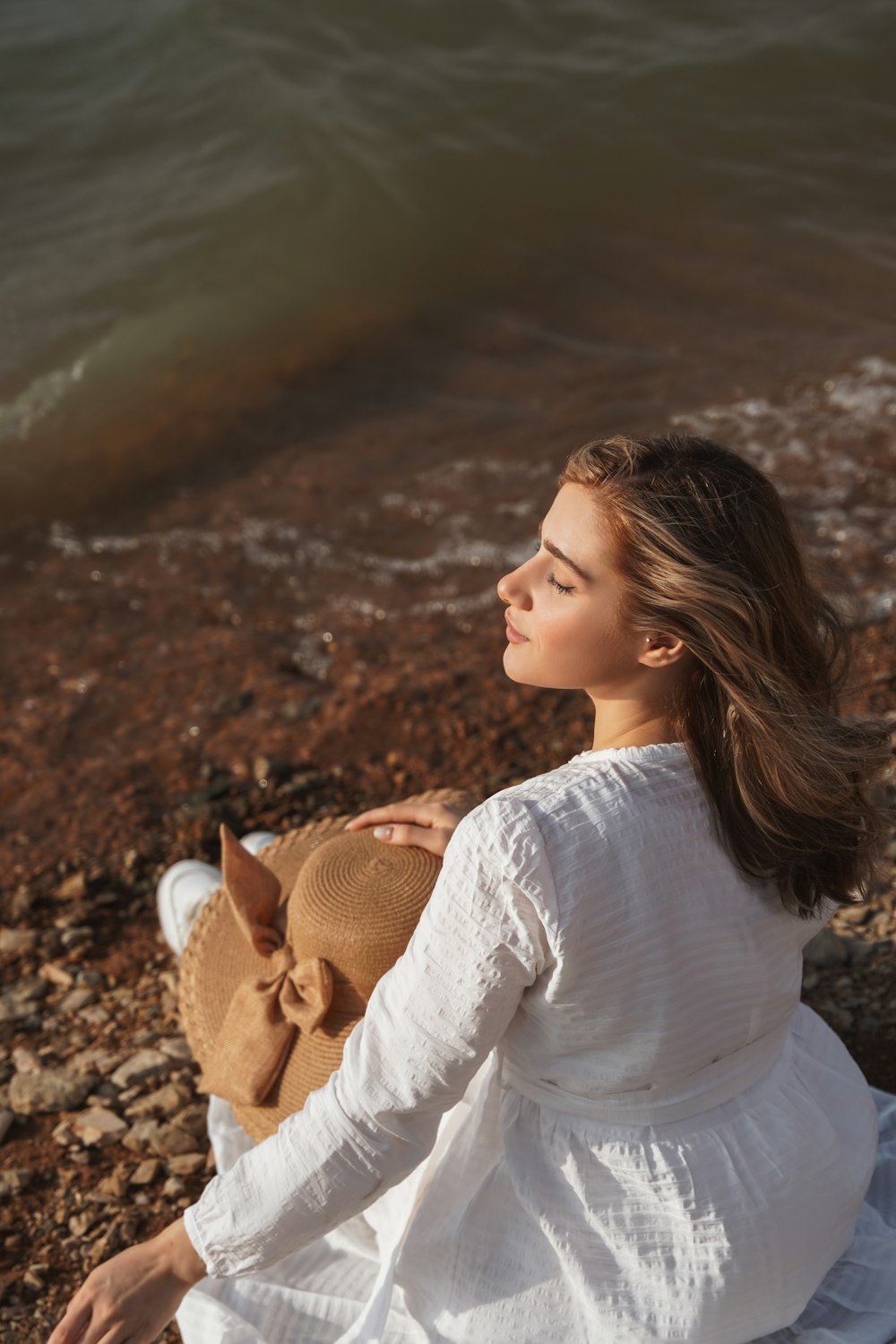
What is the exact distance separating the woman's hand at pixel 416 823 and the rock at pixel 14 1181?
1192mm

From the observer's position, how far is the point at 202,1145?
10.2 ft

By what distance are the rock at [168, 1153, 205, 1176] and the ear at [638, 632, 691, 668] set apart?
1.76 m

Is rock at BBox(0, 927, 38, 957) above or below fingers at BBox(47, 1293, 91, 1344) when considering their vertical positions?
below

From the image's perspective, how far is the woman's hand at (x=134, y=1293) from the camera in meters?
2.00

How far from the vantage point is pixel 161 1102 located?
10.6ft

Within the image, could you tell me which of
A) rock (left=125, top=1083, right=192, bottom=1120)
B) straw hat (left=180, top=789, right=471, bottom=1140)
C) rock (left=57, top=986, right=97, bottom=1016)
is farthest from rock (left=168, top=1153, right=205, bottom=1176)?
rock (left=57, top=986, right=97, bottom=1016)

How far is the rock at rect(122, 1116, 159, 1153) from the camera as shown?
3.12m

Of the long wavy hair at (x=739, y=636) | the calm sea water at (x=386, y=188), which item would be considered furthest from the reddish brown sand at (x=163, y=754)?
the calm sea water at (x=386, y=188)

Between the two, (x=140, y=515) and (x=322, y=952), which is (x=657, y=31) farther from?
(x=322, y=952)

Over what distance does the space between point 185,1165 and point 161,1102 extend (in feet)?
0.64

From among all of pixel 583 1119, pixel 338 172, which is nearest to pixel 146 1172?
pixel 583 1119

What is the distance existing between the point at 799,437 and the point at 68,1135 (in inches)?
199

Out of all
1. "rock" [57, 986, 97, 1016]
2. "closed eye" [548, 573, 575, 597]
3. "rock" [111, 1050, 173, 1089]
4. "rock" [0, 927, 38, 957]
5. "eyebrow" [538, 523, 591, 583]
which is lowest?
"rock" [0, 927, 38, 957]

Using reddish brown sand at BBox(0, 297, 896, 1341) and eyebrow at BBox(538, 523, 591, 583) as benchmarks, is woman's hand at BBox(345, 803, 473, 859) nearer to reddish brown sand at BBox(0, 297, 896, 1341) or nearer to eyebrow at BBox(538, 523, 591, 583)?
eyebrow at BBox(538, 523, 591, 583)
